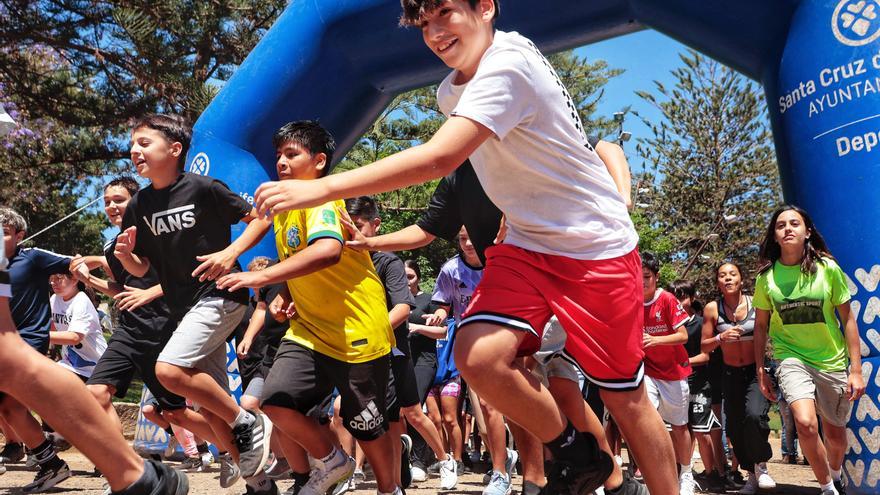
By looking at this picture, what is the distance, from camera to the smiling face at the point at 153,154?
15.1ft

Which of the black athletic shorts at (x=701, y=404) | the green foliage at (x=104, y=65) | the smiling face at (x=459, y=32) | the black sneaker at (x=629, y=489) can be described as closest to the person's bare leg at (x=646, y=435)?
the black sneaker at (x=629, y=489)

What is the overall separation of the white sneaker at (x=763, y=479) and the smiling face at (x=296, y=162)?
457 centimetres

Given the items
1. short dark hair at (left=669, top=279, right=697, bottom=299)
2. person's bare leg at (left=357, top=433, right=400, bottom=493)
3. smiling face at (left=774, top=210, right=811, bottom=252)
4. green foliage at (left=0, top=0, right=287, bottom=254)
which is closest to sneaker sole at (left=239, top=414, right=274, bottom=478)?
person's bare leg at (left=357, top=433, right=400, bottom=493)

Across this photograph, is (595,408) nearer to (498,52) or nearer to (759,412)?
(759,412)

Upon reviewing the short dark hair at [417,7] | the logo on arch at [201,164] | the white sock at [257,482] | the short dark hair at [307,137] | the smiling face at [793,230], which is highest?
the logo on arch at [201,164]

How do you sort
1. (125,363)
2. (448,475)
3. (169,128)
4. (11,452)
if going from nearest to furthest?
(169,128), (125,363), (448,475), (11,452)

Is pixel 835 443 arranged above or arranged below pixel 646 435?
below

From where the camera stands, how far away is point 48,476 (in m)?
5.70

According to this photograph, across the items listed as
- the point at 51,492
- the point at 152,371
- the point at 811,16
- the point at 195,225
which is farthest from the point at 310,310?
the point at 811,16

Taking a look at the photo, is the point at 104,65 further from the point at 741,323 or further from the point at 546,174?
the point at 546,174

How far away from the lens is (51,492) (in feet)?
18.5

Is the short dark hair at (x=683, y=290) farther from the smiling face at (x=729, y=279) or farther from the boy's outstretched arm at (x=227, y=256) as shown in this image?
the boy's outstretched arm at (x=227, y=256)

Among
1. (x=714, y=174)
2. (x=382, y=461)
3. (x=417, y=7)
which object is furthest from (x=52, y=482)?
(x=714, y=174)

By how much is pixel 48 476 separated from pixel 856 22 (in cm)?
578
